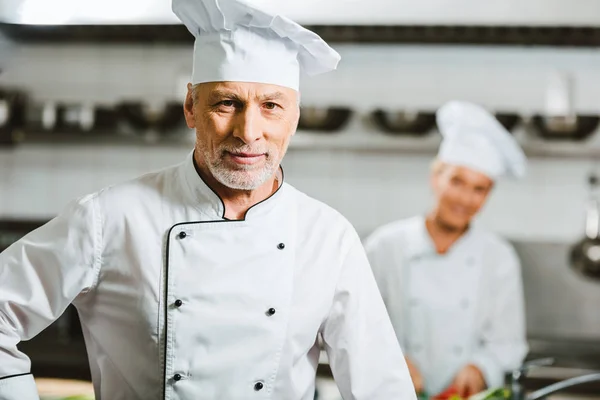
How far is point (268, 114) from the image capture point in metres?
1.40

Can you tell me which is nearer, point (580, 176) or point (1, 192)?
point (580, 176)

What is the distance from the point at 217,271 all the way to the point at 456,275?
200cm

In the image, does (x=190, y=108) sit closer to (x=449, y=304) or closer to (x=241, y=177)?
(x=241, y=177)

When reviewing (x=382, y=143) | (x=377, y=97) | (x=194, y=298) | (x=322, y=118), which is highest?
(x=377, y=97)

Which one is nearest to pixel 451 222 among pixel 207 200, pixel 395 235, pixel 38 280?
pixel 395 235

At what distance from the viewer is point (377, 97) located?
3691mm

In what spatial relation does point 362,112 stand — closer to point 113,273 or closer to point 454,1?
point 454,1

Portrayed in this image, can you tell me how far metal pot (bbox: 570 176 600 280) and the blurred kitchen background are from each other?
2 centimetres

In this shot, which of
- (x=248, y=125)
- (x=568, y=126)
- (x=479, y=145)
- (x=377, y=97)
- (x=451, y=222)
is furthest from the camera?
(x=377, y=97)

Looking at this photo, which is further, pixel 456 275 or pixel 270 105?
pixel 456 275

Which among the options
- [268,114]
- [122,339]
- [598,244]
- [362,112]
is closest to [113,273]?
[122,339]

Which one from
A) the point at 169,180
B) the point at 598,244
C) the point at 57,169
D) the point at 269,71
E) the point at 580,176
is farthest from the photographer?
the point at 57,169

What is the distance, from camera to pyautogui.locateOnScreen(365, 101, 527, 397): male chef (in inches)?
124

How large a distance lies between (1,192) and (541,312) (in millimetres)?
2925
